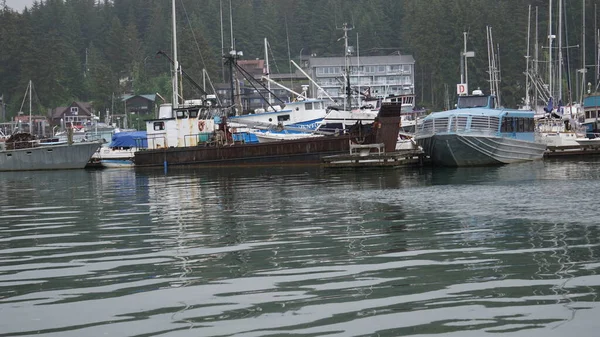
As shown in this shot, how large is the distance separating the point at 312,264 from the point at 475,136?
2894 cm

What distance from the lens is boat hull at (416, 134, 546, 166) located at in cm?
4300

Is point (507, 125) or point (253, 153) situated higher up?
point (507, 125)

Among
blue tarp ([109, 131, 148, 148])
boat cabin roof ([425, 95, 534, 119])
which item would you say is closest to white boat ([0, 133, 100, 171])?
blue tarp ([109, 131, 148, 148])

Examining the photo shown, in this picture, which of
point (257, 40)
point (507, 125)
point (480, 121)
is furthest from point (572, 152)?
Answer: point (257, 40)

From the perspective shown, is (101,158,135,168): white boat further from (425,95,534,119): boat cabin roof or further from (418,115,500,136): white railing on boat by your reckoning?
(418,115,500,136): white railing on boat

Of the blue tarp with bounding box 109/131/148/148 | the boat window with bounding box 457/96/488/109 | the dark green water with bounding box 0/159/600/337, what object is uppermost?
the boat window with bounding box 457/96/488/109

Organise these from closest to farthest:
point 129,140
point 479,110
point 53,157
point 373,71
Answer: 1. point 479,110
2. point 53,157
3. point 129,140
4. point 373,71

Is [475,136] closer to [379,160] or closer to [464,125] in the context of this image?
[464,125]

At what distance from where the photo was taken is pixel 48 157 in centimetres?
5978

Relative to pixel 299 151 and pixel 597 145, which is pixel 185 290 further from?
pixel 597 145

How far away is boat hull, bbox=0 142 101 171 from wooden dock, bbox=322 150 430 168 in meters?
21.5

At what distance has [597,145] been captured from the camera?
50.1m

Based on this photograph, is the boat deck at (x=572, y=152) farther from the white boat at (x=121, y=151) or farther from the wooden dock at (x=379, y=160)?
the white boat at (x=121, y=151)

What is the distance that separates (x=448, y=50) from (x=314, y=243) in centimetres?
11396
